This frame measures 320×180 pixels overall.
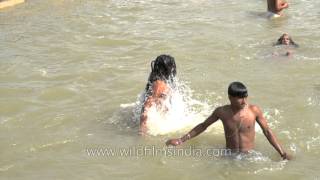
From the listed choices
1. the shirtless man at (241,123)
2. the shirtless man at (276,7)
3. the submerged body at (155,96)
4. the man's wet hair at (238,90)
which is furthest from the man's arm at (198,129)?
the shirtless man at (276,7)

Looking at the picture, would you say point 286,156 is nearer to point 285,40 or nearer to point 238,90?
point 238,90

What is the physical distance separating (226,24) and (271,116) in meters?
5.65

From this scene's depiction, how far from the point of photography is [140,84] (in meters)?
8.92

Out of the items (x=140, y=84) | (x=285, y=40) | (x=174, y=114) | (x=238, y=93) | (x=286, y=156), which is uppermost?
(x=238, y=93)

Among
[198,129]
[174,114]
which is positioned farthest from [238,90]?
[174,114]

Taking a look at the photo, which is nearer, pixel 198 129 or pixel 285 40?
pixel 198 129

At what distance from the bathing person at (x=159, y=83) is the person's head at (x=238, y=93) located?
1378mm

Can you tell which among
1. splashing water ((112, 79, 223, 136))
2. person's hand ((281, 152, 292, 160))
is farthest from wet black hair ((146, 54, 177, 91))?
person's hand ((281, 152, 292, 160))

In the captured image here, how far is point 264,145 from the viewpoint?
21.0 feet

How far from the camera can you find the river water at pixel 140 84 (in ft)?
20.2

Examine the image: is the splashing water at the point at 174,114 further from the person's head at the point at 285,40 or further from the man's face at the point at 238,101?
the person's head at the point at 285,40

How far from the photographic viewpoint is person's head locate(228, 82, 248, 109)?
5402 mm

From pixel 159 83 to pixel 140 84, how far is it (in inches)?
87.0

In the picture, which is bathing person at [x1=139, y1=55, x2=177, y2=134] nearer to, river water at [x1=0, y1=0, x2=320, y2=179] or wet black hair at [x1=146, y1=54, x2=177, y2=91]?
wet black hair at [x1=146, y1=54, x2=177, y2=91]
